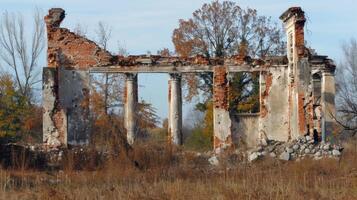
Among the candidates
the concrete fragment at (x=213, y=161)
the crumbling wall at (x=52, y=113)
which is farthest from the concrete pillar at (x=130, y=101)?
→ the concrete fragment at (x=213, y=161)

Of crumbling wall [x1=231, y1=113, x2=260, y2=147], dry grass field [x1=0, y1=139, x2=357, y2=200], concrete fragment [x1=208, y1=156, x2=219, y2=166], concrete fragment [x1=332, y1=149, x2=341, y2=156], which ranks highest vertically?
crumbling wall [x1=231, y1=113, x2=260, y2=147]

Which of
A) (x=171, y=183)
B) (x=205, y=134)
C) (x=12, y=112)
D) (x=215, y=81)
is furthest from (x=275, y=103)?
(x=12, y=112)

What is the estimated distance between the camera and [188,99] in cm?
3625

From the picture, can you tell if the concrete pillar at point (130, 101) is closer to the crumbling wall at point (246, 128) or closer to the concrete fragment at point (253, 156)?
the crumbling wall at point (246, 128)

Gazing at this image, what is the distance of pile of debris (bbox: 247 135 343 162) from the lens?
66.9ft

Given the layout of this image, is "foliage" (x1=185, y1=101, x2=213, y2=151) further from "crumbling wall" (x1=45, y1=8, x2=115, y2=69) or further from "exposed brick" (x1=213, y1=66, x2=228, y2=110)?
"crumbling wall" (x1=45, y1=8, x2=115, y2=69)

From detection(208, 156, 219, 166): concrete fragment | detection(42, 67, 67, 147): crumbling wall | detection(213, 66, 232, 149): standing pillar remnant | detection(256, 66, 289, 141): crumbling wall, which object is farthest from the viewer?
detection(256, 66, 289, 141): crumbling wall

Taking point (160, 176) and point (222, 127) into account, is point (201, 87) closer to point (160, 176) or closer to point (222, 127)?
point (222, 127)

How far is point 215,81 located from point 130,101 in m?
4.37

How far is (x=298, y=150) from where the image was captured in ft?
68.1

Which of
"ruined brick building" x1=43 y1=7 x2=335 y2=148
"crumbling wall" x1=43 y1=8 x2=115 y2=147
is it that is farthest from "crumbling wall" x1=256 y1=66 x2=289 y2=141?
"crumbling wall" x1=43 y1=8 x2=115 y2=147

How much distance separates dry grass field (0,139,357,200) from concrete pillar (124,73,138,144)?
21.8 ft

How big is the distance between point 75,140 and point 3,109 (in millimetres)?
12769

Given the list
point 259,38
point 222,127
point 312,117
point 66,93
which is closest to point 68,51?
point 66,93
